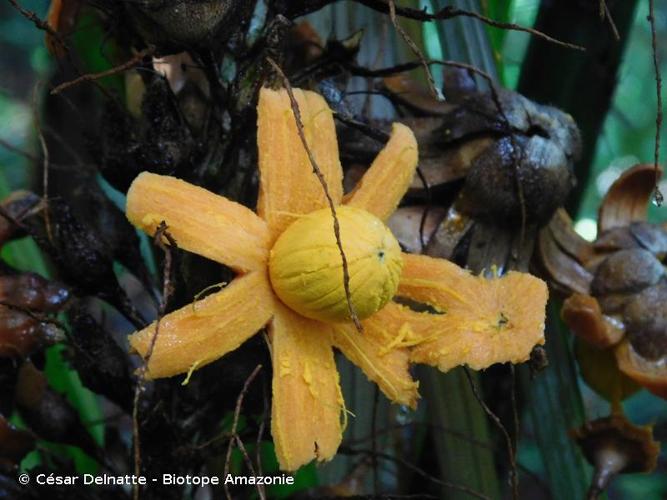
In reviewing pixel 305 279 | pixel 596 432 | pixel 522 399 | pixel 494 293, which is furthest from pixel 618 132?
pixel 305 279

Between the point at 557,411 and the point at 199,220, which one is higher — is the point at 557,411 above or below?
below

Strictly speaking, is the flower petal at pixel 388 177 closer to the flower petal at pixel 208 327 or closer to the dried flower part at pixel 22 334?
the flower petal at pixel 208 327

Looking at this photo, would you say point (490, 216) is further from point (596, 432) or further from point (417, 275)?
point (596, 432)

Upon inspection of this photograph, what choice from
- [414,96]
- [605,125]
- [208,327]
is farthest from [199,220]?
[605,125]

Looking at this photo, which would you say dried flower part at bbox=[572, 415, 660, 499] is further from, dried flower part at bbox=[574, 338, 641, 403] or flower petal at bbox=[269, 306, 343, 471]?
flower petal at bbox=[269, 306, 343, 471]

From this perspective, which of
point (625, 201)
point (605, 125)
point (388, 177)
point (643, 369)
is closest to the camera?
point (388, 177)

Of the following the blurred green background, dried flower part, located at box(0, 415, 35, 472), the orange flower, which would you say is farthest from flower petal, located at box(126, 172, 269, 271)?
the blurred green background

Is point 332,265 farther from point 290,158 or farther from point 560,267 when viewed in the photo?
point 560,267
